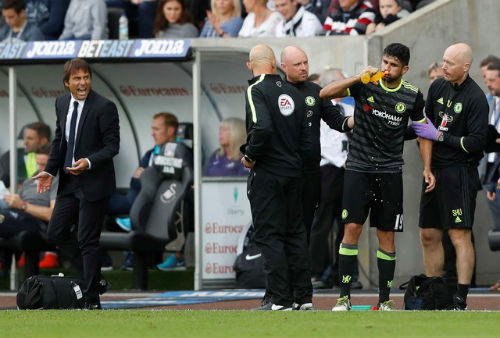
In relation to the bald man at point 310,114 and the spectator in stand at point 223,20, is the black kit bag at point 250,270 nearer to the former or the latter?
the bald man at point 310,114

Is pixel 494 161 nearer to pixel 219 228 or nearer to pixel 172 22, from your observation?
pixel 219 228

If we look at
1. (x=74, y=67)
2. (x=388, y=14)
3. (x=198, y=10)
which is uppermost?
(x=198, y=10)

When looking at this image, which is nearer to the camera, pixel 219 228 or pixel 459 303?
pixel 459 303

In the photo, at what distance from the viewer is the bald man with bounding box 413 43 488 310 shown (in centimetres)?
1191

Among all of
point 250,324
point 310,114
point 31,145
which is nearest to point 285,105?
point 310,114

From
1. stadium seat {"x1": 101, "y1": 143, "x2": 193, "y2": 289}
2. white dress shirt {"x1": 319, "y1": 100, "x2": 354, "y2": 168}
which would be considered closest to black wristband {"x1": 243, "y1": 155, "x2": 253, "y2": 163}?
white dress shirt {"x1": 319, "y1": 100, "x2": 354, "y2": 168}

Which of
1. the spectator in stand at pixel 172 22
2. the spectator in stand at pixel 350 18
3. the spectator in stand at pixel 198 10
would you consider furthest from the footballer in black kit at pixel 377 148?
the spectator in stand at pixel 198 10

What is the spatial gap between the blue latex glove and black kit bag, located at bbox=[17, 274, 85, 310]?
317cm

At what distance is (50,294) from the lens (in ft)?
39.2

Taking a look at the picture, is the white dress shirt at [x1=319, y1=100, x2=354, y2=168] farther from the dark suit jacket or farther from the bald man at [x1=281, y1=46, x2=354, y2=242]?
the dark suit jacket

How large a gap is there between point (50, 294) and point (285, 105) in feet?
8.54

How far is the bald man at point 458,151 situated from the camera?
11.9 meters

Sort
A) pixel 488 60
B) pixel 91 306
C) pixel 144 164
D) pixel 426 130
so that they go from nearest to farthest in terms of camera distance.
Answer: pixel 426 130 → pixel 91 306 → pixel 488 60 → pixel 144 164

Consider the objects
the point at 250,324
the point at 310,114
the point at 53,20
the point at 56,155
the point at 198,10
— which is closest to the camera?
the point at 250,324
